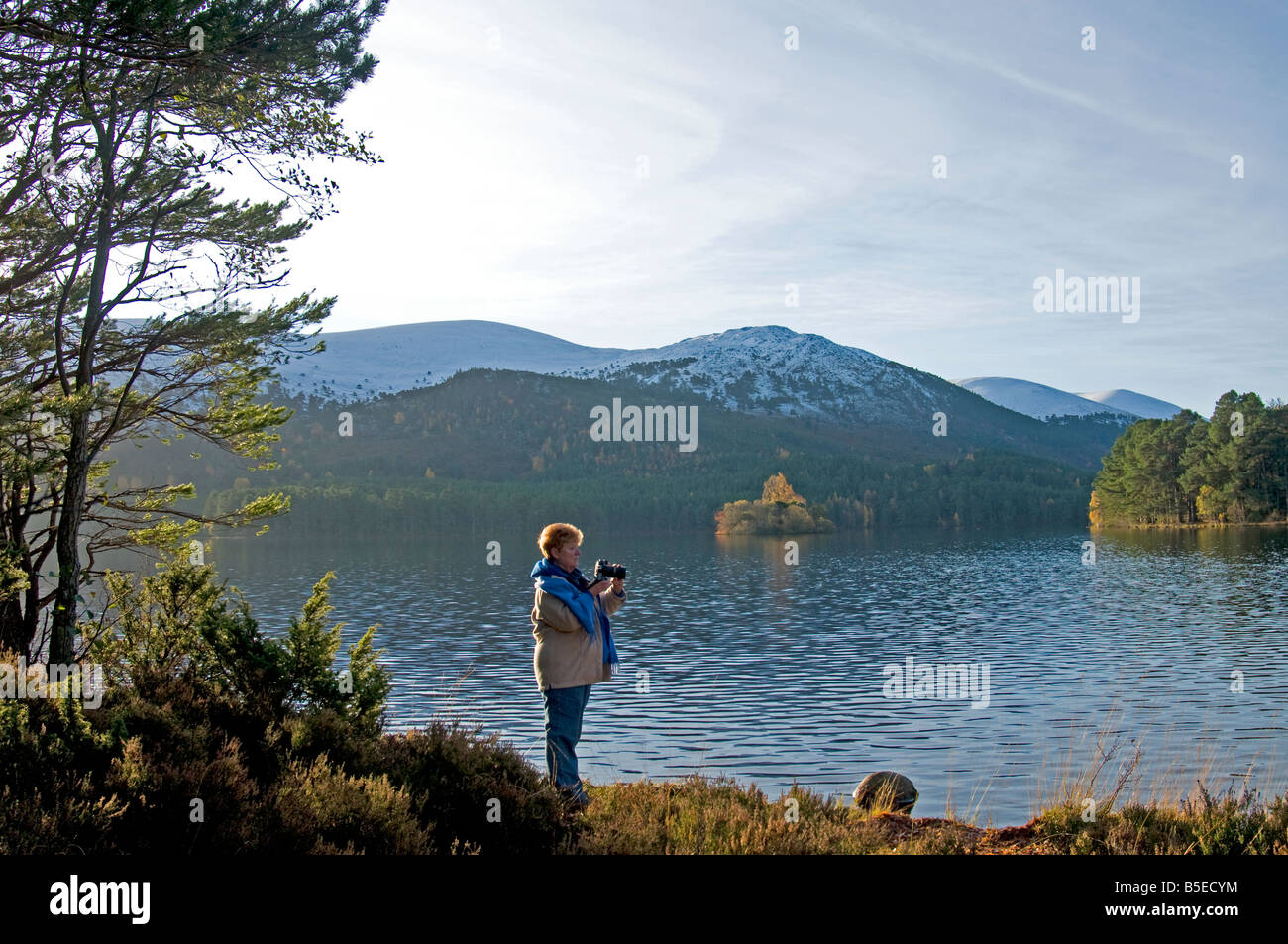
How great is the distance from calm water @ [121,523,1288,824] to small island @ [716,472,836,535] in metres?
66.0

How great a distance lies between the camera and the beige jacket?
8.67 m

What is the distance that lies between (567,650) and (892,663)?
2404cm

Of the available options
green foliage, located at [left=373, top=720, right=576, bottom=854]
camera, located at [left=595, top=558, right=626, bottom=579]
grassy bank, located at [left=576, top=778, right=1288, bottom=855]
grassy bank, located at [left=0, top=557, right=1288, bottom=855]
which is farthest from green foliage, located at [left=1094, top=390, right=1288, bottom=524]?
green foliage, located at [left=373, top=720, right=576, bottom=854]

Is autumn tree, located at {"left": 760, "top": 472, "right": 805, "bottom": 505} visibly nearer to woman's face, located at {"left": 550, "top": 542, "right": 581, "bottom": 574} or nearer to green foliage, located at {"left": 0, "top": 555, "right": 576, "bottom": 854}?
green foliage, located at {"left": 0, "top": 555, "right": 576, "bottom": 854}

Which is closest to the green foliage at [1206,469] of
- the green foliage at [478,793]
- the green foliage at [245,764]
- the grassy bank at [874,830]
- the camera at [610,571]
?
the grassy bank at [874,830]

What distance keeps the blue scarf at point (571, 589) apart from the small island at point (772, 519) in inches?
5105

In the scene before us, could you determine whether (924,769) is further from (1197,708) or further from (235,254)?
(235,254)

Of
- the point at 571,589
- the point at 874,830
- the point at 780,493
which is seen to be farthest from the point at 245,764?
the point at 780,493

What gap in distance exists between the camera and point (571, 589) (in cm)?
860

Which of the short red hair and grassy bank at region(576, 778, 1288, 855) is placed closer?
grassy bank at region(576, 778, 1288, 855)

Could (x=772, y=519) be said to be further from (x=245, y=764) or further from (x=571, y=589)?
(x=245, y=764)
